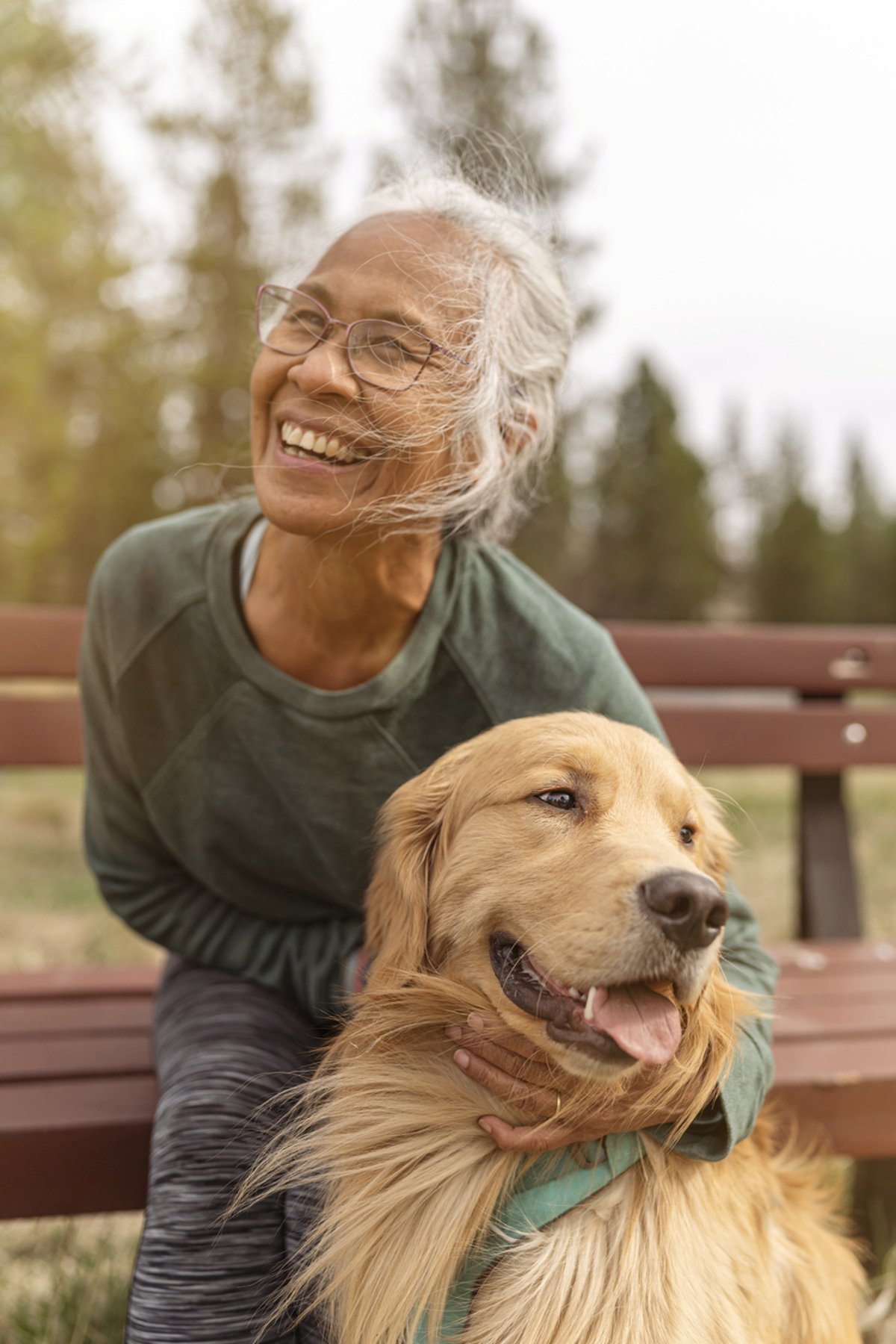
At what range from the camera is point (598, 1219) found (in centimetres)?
144

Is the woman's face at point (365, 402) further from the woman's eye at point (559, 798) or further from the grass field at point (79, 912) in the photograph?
the grass field at point (79, 912)

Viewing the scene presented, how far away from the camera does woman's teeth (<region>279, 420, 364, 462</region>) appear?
1.67 m

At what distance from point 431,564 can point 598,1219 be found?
1.07 m

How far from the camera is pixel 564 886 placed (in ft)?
4.51

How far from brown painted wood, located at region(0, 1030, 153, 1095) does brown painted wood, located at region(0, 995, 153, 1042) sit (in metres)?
0.03

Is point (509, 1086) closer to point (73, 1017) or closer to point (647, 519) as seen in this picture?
point (73, 1017)

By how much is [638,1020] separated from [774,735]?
6.17ft

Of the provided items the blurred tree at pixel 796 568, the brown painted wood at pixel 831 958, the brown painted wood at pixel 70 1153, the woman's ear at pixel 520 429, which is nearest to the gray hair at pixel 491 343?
the woman's ear at pixel 520 429

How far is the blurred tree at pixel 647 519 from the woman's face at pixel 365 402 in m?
21.0

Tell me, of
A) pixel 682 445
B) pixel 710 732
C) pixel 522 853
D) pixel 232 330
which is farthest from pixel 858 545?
pixel 522 853

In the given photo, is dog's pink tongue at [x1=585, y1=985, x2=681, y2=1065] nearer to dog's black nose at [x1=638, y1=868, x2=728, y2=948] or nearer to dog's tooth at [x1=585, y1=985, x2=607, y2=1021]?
dog's tooth at [x1=585, y1=985, x2=607, y2=1021]

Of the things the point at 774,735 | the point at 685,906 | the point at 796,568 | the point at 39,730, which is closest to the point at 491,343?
the point at 685,906

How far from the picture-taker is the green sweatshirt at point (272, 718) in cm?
189

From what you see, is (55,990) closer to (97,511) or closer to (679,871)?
(679,871)
